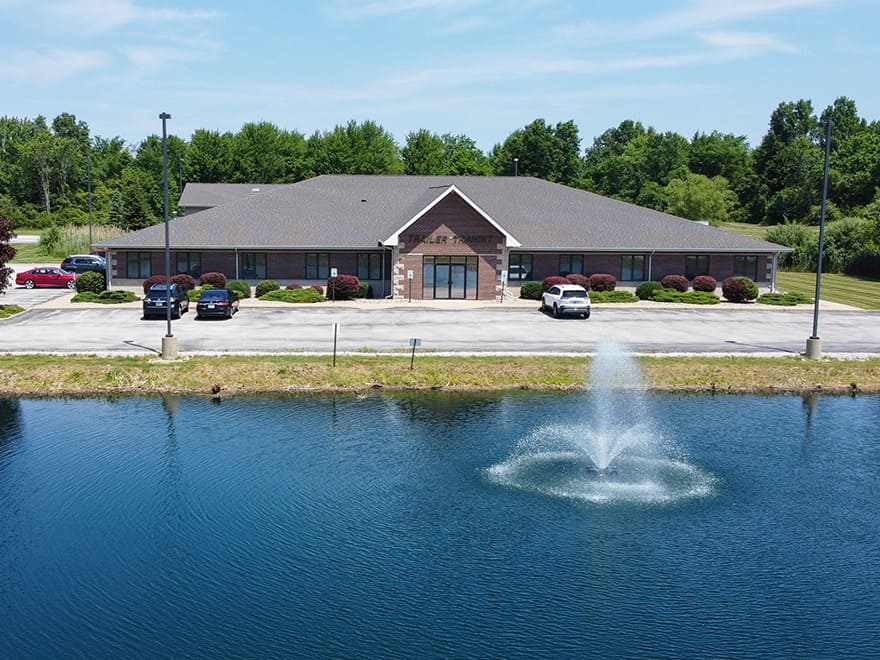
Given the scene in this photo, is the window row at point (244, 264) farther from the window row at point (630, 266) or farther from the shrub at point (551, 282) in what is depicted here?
the shrub at point (551, 282)

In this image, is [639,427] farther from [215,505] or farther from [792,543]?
[215,505]

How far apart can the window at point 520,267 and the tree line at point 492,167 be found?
41.1 m

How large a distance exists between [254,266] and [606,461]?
3963cm

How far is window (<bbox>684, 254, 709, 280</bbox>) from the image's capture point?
64.4 m

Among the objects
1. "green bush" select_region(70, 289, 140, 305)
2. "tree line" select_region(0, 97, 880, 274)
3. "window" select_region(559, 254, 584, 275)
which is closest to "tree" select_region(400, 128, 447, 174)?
"tree line" select_region(0, 97, 880, 274)

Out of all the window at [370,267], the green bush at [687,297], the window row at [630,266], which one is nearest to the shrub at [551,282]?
the window row at [630,266]

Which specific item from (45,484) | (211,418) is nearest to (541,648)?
(45,484)

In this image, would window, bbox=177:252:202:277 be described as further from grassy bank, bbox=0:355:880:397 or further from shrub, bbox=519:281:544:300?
grassy bank, bbox=0:355:880:397

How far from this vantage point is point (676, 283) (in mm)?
62125

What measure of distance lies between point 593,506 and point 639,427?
826 cm

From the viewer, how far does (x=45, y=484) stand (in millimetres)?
24281

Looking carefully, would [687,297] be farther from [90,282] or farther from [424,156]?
[424,156]

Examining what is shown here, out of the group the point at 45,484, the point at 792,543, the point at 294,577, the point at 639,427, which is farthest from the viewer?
the point at 639,427

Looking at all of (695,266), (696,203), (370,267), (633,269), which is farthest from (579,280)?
(696,203)
